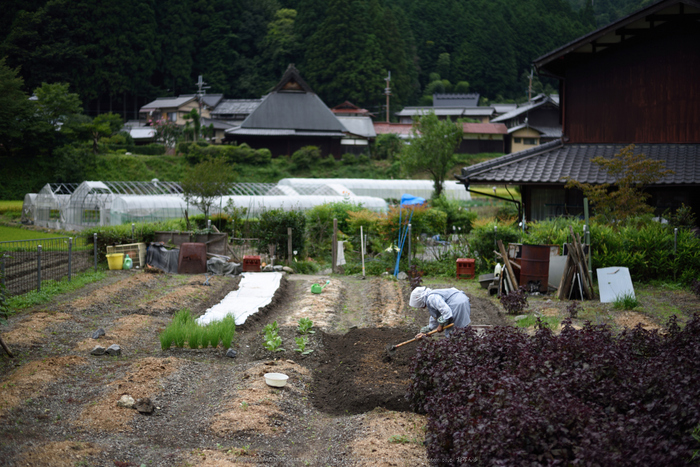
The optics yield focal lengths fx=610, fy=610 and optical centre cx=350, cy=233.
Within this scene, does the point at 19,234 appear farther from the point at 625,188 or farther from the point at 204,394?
the point at 625,188

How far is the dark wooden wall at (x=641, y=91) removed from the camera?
16.9 m

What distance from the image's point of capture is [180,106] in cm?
5638

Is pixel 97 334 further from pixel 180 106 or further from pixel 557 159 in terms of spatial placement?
pixel 180 106

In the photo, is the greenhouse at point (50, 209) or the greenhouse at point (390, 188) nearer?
the greenhouse at point (50, 209)

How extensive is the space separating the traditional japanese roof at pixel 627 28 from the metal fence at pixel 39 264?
14.0 metres

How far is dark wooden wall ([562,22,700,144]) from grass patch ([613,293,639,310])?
7525 millimetres

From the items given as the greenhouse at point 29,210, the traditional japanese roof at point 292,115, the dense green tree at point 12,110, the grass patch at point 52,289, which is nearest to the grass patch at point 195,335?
the grass patch at point 52,289

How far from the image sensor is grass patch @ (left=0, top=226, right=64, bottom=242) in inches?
881

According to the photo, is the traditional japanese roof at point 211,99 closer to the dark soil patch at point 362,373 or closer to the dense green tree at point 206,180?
the dense green tree at point 206,180

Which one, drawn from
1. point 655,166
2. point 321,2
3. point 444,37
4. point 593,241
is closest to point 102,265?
point 593,241

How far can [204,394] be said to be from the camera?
6961 millimetres

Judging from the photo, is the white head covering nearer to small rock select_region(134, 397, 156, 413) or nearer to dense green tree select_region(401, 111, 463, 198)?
small rock select_region(134, 397, 156, 413)

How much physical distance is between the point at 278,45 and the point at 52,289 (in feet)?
186

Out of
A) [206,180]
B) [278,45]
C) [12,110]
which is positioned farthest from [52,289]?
[278,45]
